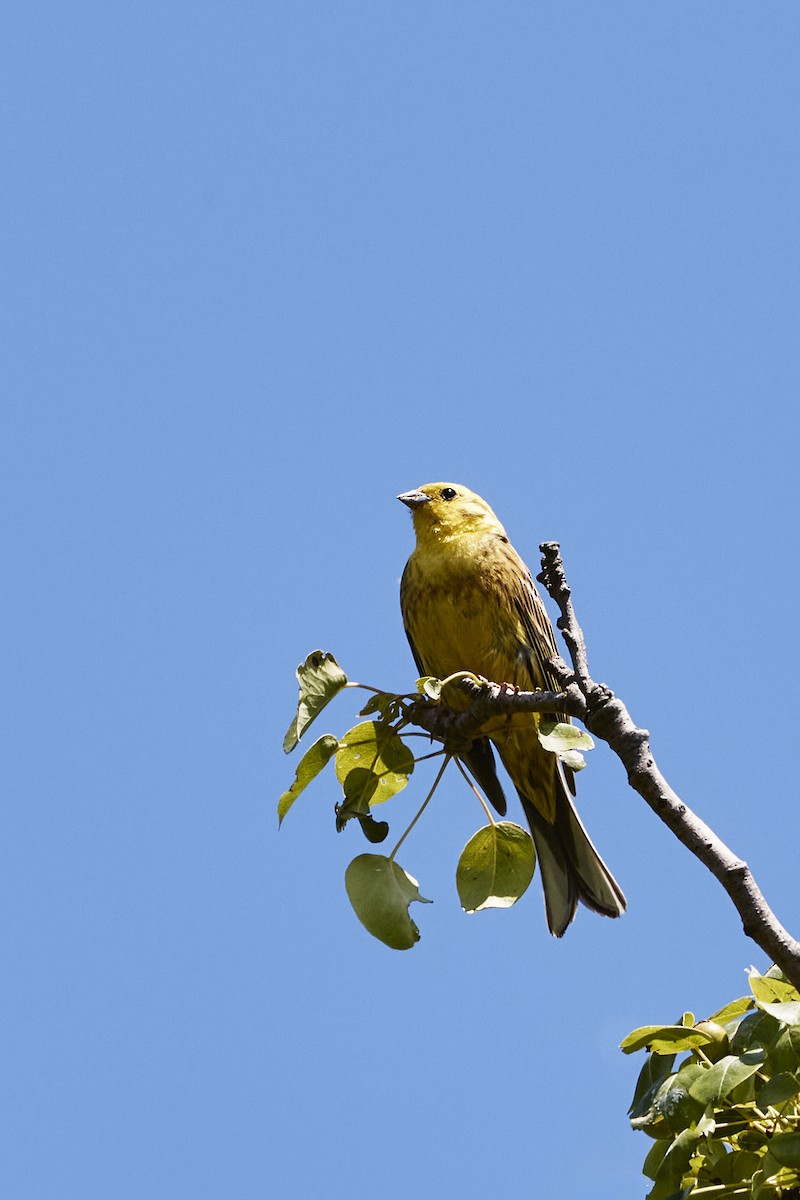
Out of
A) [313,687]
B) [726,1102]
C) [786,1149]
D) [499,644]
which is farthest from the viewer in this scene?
[499,644]

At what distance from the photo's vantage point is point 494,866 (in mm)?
4062

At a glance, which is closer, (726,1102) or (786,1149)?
(786,1149)

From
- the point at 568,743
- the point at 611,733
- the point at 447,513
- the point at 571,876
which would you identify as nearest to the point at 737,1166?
the point at 611,733

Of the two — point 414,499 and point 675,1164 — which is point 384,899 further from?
point 414,499

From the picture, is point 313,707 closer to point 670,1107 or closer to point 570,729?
point 570,729

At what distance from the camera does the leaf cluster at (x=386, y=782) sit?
3846mm

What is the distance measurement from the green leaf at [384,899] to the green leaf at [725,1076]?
923 mm

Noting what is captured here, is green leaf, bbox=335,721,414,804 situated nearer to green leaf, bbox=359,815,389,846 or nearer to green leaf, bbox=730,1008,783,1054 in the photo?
green leaf, bbox=359,815,389,846

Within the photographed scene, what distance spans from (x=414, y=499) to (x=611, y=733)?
3.26m

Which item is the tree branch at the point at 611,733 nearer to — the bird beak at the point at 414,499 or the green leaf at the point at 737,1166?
the green leaf at the point at 737,1166

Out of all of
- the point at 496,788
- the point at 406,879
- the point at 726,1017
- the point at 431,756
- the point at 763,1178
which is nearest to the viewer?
the point at 763,1178

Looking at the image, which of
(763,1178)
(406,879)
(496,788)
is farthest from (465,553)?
(763,1178)

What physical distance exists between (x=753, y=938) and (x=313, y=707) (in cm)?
137

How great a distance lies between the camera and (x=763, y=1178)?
3.03 metres
